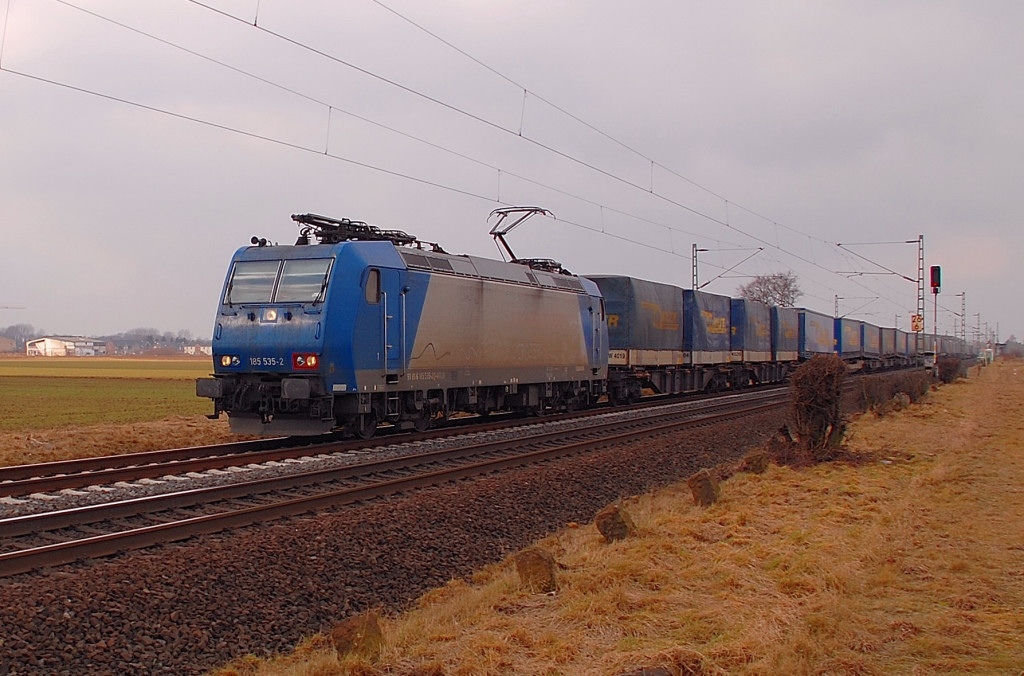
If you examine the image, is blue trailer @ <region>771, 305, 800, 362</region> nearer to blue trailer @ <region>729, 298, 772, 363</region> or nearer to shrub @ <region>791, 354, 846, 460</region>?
blue trailer @ <region>729, 298, 772, 363</region>

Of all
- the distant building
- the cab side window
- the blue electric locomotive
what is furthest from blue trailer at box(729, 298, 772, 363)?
the distant building

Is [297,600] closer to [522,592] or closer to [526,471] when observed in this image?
[522,592]

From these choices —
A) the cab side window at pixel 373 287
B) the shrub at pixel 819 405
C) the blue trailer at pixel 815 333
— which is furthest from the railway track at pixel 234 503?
the blue trailer at pixel 815 333

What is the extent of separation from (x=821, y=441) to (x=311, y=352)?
8381 millimetres

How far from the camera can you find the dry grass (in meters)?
5.19

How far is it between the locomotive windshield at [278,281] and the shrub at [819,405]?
803 cm

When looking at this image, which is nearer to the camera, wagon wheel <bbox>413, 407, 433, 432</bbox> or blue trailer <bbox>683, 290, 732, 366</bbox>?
wagon wheel <bbox>413, 407, 433, 432</bbox>

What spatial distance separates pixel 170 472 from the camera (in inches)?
452

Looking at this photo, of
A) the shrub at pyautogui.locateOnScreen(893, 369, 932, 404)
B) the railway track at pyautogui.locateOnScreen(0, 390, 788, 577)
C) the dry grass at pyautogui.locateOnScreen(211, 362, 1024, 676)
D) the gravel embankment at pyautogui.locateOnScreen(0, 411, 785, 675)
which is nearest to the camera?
the dry grass at pyautogui.locateOnScreen(211, 362, 1024, 676)

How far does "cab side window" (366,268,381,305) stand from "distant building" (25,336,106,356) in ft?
470

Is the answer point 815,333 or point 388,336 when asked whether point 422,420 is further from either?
point 815,333

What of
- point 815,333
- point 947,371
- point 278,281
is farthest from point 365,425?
point 947,371

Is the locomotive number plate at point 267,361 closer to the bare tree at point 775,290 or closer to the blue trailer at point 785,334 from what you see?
the blue trailer at point 785,334

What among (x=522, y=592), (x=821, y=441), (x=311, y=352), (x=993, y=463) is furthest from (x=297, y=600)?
(x=993, y=463)
